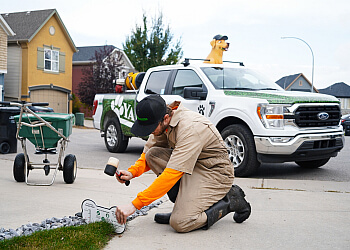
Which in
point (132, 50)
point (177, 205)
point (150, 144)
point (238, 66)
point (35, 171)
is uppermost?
point (132, 50)

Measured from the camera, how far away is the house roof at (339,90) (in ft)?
256

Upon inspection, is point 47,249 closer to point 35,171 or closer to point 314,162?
point 35,171

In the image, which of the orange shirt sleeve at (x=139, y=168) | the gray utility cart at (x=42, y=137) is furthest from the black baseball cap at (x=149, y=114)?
the gray utility cart at (x=42, y=137)

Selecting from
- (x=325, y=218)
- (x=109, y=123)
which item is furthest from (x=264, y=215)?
(x=109, y=123)

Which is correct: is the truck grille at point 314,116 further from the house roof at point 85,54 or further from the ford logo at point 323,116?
the house roof at point 85,54

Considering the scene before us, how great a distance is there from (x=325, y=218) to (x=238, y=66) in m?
5.12

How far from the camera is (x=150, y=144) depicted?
4781mm

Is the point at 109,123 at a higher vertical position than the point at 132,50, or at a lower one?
lower

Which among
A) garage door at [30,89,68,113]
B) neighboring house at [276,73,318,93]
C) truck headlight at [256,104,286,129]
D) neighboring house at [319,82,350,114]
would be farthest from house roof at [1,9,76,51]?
neighboring house at [319,82,350,114]

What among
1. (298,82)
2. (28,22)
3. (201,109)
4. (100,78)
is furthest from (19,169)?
(298,82)

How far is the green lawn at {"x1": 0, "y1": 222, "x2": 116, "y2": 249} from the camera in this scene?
142 inches

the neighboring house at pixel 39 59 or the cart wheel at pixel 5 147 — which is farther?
the neighboring house at pixel 39 59

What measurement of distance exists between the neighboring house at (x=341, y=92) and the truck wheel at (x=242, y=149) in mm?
73411

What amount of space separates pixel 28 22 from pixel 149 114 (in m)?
27.1
